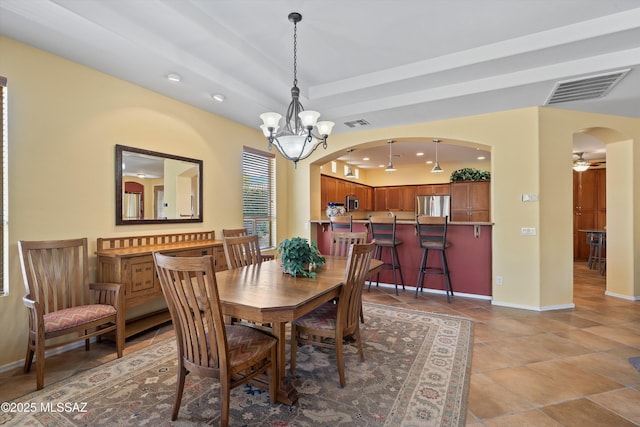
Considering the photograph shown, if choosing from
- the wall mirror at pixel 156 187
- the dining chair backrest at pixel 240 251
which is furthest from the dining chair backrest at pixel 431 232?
the wall mirror at pixel 156 187

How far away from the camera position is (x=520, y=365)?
2377 mm

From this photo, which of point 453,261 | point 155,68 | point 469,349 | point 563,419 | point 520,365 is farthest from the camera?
point 453,261

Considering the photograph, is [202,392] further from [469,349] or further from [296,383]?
[469,349]

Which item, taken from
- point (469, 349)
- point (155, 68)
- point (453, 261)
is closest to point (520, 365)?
point (469, 349)

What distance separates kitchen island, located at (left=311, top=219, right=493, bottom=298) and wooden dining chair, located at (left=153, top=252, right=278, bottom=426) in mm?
3366

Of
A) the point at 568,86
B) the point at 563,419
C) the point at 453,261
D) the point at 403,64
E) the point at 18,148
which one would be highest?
the point at 403,64

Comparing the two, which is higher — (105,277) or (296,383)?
(105,277)

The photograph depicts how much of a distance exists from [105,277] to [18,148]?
1269mm

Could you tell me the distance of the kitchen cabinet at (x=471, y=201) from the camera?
6.87 metres

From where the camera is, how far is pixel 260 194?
5.05 meters

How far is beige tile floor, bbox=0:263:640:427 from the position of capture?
1.83 m

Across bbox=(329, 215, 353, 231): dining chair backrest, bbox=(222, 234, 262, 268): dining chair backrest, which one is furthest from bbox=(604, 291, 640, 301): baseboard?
bbox=(222, 234, 262, 268): dining chair backrest

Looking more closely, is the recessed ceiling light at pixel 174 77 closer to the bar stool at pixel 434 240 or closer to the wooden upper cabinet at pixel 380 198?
the bar stool at pixel 434 240

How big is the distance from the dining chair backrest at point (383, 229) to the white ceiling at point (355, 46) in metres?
1.64
